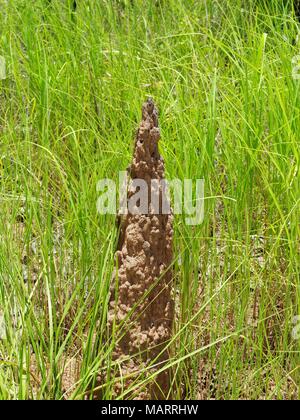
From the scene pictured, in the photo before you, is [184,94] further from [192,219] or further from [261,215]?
[192,219]

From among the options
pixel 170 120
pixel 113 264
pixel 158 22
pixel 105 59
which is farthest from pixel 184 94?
pixel 113 264

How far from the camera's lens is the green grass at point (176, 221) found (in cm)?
246

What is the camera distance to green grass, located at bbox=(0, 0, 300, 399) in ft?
8.09

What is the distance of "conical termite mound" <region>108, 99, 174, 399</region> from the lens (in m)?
2.43

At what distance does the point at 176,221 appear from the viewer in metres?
2.70

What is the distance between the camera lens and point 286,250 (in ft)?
9.14

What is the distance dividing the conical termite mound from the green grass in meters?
0.05

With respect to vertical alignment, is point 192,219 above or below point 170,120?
below

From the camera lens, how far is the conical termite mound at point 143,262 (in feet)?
7.97

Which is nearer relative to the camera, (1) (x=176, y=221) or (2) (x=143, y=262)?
(2) (x=143, y=262)

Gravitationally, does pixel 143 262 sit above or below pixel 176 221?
below

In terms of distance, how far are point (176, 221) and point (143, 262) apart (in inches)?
11.7

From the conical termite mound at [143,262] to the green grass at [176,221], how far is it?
0.15ft

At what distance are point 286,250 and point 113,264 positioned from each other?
635mm
